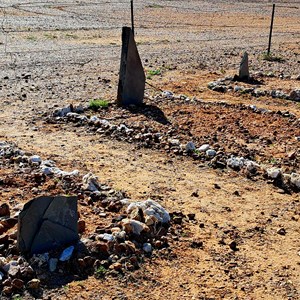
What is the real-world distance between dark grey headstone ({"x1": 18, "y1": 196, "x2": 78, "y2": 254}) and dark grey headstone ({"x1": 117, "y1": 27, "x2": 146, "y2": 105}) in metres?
6.18

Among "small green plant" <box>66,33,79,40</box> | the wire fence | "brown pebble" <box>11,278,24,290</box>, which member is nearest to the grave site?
"brown pebble" <box>11,278,24,290</box>

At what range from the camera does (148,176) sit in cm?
870

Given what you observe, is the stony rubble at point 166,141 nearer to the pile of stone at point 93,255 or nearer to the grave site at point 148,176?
the grave site at point 148,176

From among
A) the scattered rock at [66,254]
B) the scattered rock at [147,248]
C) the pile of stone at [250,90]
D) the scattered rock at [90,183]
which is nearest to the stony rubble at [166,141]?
the pile of stone at [250,90]

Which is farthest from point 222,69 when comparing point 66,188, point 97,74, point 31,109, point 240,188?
point 66,188

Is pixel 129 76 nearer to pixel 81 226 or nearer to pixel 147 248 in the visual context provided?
pixel 81 226

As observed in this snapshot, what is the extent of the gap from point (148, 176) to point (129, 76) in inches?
161

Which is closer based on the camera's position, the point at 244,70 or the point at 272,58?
the point at 244,70

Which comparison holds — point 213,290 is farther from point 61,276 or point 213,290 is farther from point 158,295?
point 61,276

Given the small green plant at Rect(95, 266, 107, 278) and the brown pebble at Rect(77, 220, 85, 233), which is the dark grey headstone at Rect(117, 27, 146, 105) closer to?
the brown pebble at Rect(77, 220, 85, 233)

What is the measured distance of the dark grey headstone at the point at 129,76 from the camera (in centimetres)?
1219

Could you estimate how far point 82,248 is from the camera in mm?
6129

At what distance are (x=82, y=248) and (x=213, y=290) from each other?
1340mm

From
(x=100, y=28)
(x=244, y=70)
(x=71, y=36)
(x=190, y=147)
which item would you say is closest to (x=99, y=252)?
(x=190, y=147)
